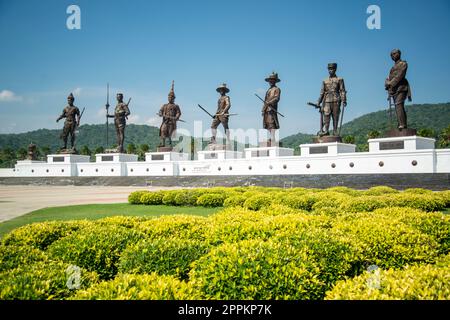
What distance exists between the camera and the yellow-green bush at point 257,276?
9.99ft

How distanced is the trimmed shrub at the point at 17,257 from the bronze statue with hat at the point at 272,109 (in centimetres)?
2123

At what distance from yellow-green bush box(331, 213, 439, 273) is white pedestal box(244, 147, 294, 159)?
1913cm

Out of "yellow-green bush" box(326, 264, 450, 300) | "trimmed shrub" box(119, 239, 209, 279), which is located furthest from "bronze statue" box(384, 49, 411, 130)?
"trimmed shrub" box(119, 239, 209, 279)

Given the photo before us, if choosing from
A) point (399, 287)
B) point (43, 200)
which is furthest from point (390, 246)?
point (43, 200)

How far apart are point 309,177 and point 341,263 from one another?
53.0ft

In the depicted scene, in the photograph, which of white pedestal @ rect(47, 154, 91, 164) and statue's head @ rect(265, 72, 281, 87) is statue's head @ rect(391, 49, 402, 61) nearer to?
statue's head @ rect(265, 72, 281, 87)

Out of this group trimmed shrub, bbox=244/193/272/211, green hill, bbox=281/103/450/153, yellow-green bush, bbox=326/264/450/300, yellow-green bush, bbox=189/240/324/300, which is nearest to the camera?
yellow-green bush, bbox=326/264/450/300

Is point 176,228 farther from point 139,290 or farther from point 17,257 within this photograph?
point 139,290

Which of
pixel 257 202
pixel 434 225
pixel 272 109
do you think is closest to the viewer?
pixel 434 225

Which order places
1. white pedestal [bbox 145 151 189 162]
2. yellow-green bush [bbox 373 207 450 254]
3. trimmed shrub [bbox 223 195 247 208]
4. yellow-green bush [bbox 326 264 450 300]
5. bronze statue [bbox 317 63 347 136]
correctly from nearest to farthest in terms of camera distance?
yellow-green bush [bbox 326 264 450 300]
yellow-green bush [bbox 373 207 450 254]
trimmed shrub [bbox 223 195 247 208]
bronze statue [bbox 317 63 347 136]
white pedestal [bbox 145 151 189 162]

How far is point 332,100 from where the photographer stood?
22094 mm

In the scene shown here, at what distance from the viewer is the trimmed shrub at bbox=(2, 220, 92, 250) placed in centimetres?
504

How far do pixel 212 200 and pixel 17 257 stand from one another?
27.4 ft
